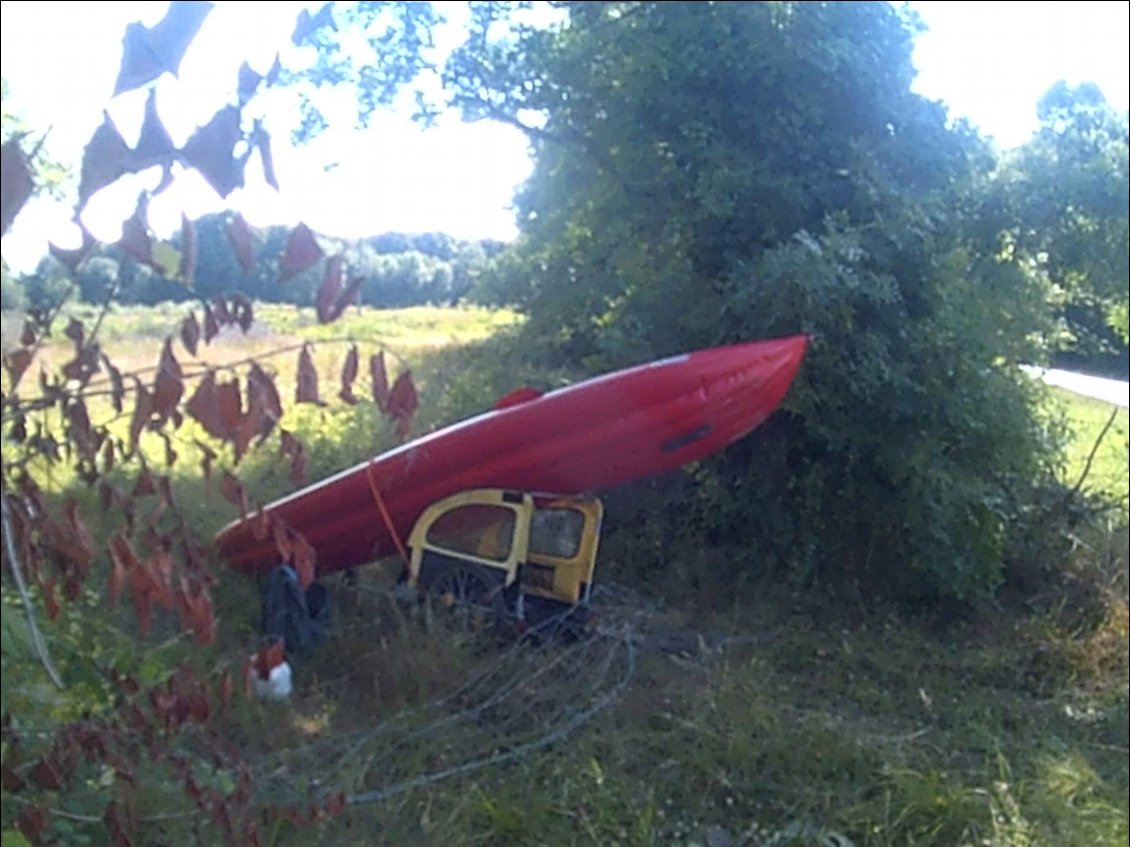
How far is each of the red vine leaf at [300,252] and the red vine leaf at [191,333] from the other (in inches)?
5.5

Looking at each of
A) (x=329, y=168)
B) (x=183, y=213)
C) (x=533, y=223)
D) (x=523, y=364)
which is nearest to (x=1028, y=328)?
(x=523, y=364)

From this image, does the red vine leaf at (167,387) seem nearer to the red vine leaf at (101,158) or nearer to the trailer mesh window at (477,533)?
the red vine leaf at (101,158)

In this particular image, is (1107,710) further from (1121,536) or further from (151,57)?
(151,57)

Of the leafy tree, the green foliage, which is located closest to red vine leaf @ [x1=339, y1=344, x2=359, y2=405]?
the green foliage

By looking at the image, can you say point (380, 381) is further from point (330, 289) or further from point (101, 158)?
point (101, 158)

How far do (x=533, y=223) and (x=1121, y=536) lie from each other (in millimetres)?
5907

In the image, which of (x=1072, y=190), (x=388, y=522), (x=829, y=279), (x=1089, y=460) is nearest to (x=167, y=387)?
(x=388, y=522)

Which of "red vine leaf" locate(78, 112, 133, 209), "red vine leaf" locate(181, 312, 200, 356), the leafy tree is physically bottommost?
"red vine leaf" locate(181, 312, 200, 356)

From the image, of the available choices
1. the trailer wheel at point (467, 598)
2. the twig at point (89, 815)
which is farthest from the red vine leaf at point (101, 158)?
the trailer wheel at point (467, 598)

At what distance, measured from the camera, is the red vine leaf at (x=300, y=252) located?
1.46m

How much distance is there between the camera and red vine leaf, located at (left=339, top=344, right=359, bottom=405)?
1632 mm

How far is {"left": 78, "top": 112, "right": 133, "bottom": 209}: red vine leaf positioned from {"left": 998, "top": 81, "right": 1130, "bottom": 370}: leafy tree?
7.78 m

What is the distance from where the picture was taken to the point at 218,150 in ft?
4.89

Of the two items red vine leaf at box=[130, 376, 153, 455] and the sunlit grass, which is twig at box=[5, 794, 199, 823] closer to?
red vine leaf at box=[130, 376, 153, 455]
